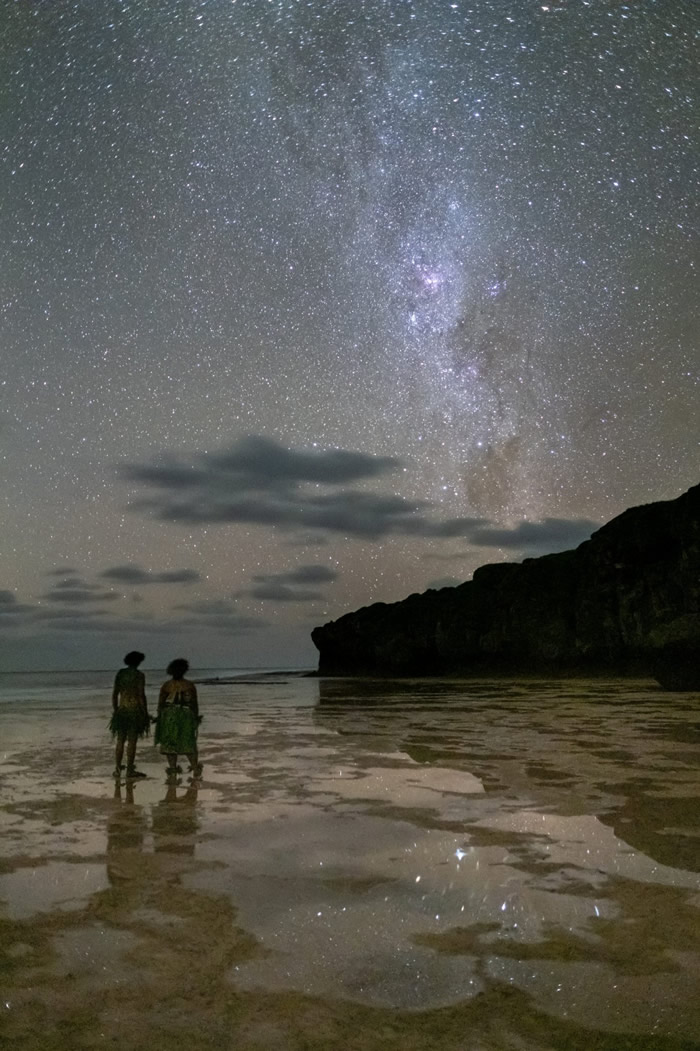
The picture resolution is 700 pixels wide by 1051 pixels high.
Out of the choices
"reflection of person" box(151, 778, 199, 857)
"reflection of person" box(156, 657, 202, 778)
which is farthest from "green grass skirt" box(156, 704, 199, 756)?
"reflection of person" box(151, 778, 199, 857)

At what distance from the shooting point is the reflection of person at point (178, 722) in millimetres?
9891

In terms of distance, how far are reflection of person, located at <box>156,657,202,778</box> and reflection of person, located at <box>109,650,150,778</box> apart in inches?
→ 13.3

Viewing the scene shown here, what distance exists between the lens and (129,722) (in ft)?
33.1

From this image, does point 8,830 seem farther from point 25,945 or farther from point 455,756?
point 455,756

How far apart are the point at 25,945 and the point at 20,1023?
3.19 feet

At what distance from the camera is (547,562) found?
6681cm

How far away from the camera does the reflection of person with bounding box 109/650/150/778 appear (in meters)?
9.91

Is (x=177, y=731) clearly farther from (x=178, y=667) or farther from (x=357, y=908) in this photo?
(x=357, y=908)

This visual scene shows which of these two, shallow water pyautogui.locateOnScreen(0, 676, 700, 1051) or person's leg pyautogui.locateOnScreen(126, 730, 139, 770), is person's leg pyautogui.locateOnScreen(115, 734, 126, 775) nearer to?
person's leg pyautogui.locateOnScreen(126, 730, 139, 770)

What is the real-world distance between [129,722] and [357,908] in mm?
6319

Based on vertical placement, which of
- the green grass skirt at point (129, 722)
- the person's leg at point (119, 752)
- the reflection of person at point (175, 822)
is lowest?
the reflection of person at point (175, 822)

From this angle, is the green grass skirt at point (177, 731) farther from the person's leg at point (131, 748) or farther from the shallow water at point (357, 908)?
the shallow water at point (357, 908)

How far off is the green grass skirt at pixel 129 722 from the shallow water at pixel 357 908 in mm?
759

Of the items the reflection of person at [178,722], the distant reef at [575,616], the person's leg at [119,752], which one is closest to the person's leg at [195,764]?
the reflection of person at [178,722]
